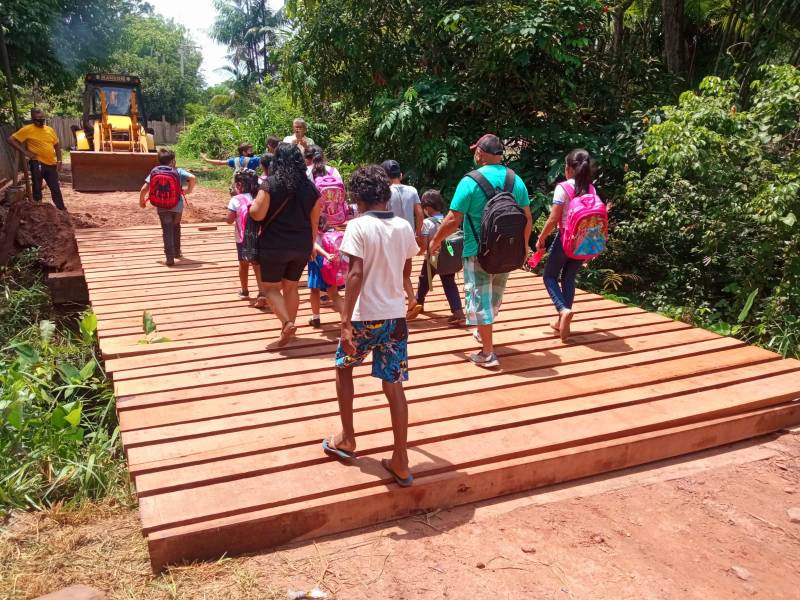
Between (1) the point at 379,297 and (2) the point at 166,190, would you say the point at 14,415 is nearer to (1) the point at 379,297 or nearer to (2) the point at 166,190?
(1) the point at 379,297

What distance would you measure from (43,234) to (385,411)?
727cm

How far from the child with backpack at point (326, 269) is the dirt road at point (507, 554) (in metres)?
2.46

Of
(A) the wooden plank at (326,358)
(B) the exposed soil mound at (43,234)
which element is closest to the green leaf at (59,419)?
(A) the wooden plank at (326,358)

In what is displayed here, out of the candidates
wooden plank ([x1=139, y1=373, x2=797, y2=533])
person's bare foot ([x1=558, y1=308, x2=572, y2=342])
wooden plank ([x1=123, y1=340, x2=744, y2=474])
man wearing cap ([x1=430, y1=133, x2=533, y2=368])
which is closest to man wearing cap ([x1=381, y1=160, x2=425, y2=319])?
man wearing cap ([x1=430, y1=133, x2=533, y2=368])

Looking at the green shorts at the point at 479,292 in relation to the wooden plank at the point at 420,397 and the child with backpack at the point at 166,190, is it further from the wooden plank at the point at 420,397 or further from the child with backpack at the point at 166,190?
the child with backpack at the point at 166,190

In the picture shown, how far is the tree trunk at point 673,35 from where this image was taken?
10078 mm

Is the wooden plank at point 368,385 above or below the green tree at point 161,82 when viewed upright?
below

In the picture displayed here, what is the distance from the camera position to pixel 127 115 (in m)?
17.3

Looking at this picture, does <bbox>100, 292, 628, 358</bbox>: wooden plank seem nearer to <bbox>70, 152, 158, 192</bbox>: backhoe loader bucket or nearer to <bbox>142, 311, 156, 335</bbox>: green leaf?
<bbox>142, 311, 156, 335</bbox>: green leaf

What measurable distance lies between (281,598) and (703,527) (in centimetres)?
208

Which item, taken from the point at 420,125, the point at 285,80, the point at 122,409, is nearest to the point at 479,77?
the point at 420,125

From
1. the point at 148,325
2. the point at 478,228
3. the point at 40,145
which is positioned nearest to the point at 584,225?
the point at 478,228

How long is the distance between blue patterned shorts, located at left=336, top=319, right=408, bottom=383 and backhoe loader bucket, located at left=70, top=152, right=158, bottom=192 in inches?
517

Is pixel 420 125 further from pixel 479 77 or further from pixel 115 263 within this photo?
pixel 115 263
